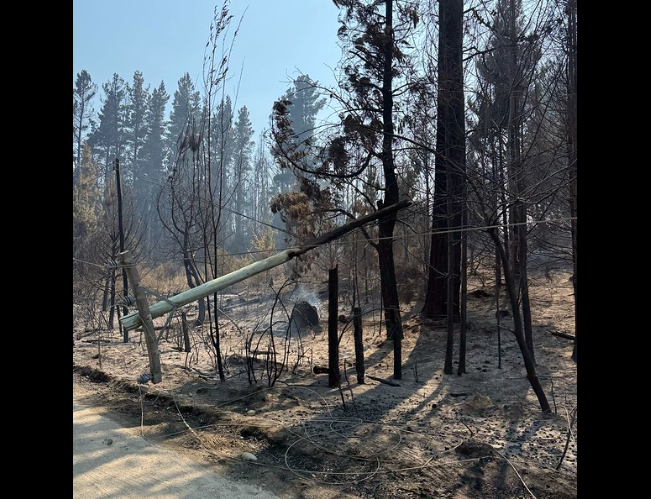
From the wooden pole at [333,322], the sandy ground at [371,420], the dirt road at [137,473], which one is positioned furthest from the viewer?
the wooden pole at [333,322]

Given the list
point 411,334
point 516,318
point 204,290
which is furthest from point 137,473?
point 411,334

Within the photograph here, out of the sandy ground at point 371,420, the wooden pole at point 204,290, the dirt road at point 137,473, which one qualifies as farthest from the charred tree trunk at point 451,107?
the dirt road at point 137,473

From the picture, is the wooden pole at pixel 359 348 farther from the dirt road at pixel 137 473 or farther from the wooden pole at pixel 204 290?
the dirt road at pixel 137 473

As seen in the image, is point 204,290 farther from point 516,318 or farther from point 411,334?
point 411,334

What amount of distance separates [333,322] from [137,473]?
2879mm

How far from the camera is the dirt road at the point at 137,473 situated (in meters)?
3.16

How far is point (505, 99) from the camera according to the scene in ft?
17.3

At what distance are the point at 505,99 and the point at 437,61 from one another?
5.09ft

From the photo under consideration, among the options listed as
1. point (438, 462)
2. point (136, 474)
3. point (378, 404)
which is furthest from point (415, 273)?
point (136, 474)

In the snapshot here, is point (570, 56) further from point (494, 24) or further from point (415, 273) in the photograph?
point (415, 273)

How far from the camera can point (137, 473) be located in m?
3.48

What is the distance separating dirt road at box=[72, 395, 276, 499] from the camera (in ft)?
10.4

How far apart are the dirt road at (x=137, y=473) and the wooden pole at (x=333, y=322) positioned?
244cm

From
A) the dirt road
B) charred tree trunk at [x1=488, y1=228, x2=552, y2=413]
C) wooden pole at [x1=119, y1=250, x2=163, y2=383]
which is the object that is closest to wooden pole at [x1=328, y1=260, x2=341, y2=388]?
charred tree trunk at [x1=488, y1=228, x2=552, y2=413]
